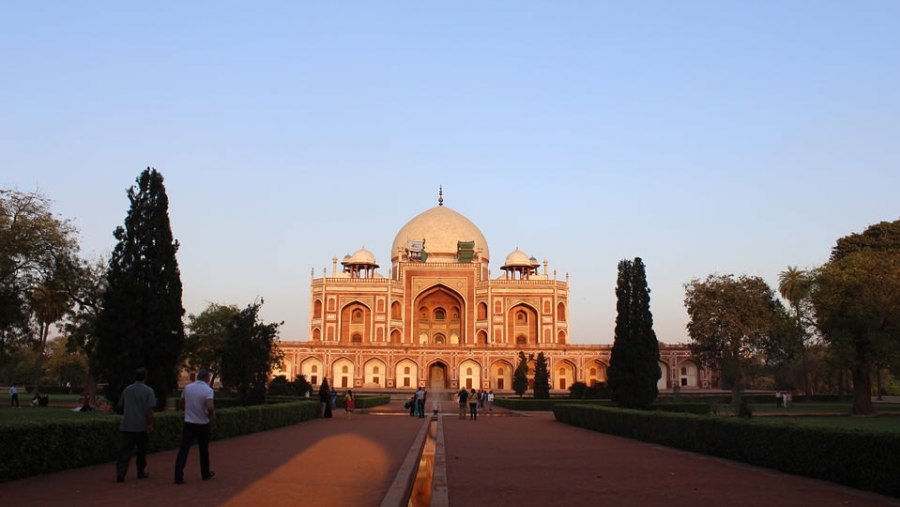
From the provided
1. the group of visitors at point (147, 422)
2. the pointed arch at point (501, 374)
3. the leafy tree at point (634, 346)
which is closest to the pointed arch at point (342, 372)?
the pointed arch at point (501, 374)

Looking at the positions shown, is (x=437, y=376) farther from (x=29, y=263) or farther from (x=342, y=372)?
(x=29, y=263)

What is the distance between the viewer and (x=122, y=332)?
20.3 meters

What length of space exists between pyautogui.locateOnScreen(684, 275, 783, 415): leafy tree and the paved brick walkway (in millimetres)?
26975

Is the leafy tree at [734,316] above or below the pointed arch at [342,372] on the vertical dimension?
above

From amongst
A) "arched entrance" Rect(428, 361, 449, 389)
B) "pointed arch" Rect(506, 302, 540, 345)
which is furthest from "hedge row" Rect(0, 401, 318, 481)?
"pointed arch" Rect(506, 302, 540, 345)

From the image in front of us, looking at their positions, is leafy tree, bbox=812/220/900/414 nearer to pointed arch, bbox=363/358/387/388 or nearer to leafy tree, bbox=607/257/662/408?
leafy tree, bbox=607/257/662/408

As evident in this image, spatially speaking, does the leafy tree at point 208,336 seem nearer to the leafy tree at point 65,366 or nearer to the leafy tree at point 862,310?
the leafy tree at point 65,366

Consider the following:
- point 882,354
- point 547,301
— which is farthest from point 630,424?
point 547,301

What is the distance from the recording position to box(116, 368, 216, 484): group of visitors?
9586 millimetres

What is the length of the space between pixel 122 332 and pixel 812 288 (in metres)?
29.2

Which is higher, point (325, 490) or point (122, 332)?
point (122, 332)

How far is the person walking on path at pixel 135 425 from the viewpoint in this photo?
956 centimetres

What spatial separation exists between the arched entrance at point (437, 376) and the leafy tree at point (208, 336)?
21483mm

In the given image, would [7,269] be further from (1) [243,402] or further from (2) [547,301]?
(2) [547,301]
